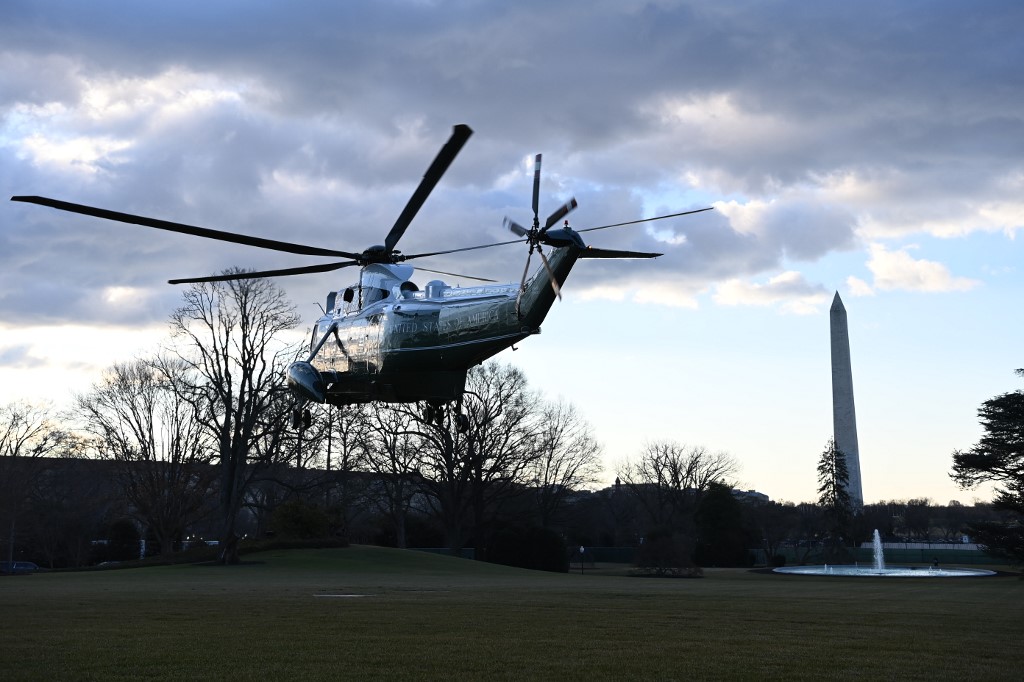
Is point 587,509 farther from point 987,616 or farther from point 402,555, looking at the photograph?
point 987,616

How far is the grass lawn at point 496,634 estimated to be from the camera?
16.1 m

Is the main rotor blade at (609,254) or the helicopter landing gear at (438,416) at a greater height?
the main rotor blade at (609,254)

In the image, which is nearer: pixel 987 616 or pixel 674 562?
pixel 987 616

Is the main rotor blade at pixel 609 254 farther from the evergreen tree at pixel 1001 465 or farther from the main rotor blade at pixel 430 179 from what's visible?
the evergreen tree at pixel 1001 465

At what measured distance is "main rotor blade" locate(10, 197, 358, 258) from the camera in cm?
2116

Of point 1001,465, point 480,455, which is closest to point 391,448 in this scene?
point 480,455

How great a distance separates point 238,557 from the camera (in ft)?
191

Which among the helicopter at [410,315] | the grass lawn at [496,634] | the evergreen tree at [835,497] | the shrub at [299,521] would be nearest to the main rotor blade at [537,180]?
the helicopter at [410,315]

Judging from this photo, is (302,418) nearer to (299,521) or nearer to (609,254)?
(609,254)

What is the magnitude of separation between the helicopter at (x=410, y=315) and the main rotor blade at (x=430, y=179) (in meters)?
0.03

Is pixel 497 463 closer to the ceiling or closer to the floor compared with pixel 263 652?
closer to the ceiling

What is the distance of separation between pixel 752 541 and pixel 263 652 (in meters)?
73.6

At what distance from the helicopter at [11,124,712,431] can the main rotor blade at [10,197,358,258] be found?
0.02 m

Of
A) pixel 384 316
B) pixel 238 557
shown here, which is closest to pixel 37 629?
pixel 384 316
